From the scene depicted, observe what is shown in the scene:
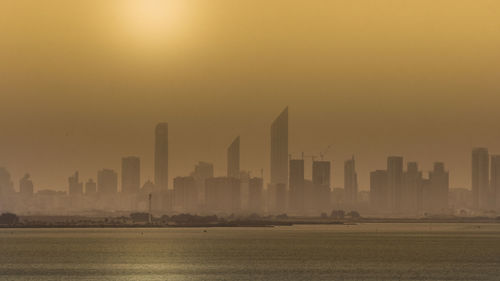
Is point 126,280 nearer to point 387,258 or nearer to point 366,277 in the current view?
point 366,277

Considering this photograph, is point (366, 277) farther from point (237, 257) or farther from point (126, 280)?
point (237, 257)

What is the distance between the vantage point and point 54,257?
180000 mm

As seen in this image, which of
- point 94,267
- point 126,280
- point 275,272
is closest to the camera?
point 126,280

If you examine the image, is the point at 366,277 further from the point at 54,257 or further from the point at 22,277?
the point at 54,257

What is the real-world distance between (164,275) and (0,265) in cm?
3484

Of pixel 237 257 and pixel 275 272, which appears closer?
pixel 275 272

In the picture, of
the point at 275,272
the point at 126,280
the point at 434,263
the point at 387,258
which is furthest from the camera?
the point at 387,258

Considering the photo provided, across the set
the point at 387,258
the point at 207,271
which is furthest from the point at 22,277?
the point at 387,258

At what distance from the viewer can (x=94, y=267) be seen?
149500mm

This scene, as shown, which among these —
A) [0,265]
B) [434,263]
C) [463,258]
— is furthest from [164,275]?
[463,258]

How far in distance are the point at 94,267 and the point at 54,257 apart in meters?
32.4

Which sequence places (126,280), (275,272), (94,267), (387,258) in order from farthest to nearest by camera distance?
(387,258)
(94,267)
(275,272)
(126,280)

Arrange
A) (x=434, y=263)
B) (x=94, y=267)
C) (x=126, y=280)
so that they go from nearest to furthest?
(x=126, y=280) → (x=94, y=267) → (x=434, y=263)

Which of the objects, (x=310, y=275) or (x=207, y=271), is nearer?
(x=310, y=275)
